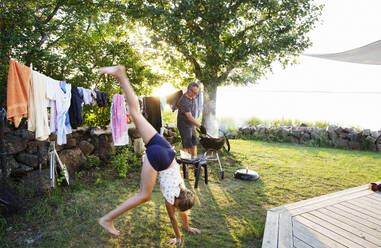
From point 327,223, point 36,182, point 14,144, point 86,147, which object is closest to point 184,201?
point 327,223

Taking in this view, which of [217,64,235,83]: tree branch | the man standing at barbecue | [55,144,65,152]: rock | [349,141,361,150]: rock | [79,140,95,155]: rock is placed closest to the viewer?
[55,144,65,152]: rock

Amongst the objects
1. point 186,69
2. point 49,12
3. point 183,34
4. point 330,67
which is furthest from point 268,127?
point 49,12

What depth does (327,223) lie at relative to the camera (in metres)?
2.48

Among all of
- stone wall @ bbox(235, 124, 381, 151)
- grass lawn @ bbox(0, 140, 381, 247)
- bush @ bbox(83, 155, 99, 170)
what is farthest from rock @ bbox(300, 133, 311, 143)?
bush @ bbox(83, 155, 99, 170)

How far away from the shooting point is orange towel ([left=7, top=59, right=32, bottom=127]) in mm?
2459

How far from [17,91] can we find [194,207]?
2.66 m

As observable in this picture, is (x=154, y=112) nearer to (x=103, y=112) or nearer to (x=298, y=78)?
(x=103, y=112)

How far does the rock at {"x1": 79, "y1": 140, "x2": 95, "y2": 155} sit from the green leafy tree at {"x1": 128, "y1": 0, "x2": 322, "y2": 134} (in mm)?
2687

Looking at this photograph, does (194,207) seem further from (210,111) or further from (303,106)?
(303,106)

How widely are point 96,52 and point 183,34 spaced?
2.05m

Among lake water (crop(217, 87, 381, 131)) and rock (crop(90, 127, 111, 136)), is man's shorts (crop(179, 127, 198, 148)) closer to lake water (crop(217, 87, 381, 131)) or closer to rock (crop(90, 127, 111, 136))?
rock (crop(90, 127, 111, 136))

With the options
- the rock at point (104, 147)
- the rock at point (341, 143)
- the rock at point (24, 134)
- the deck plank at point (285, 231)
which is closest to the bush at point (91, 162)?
the rock at point (104, 147)

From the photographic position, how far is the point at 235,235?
2562 millimetres

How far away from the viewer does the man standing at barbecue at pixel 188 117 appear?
13.8ft
